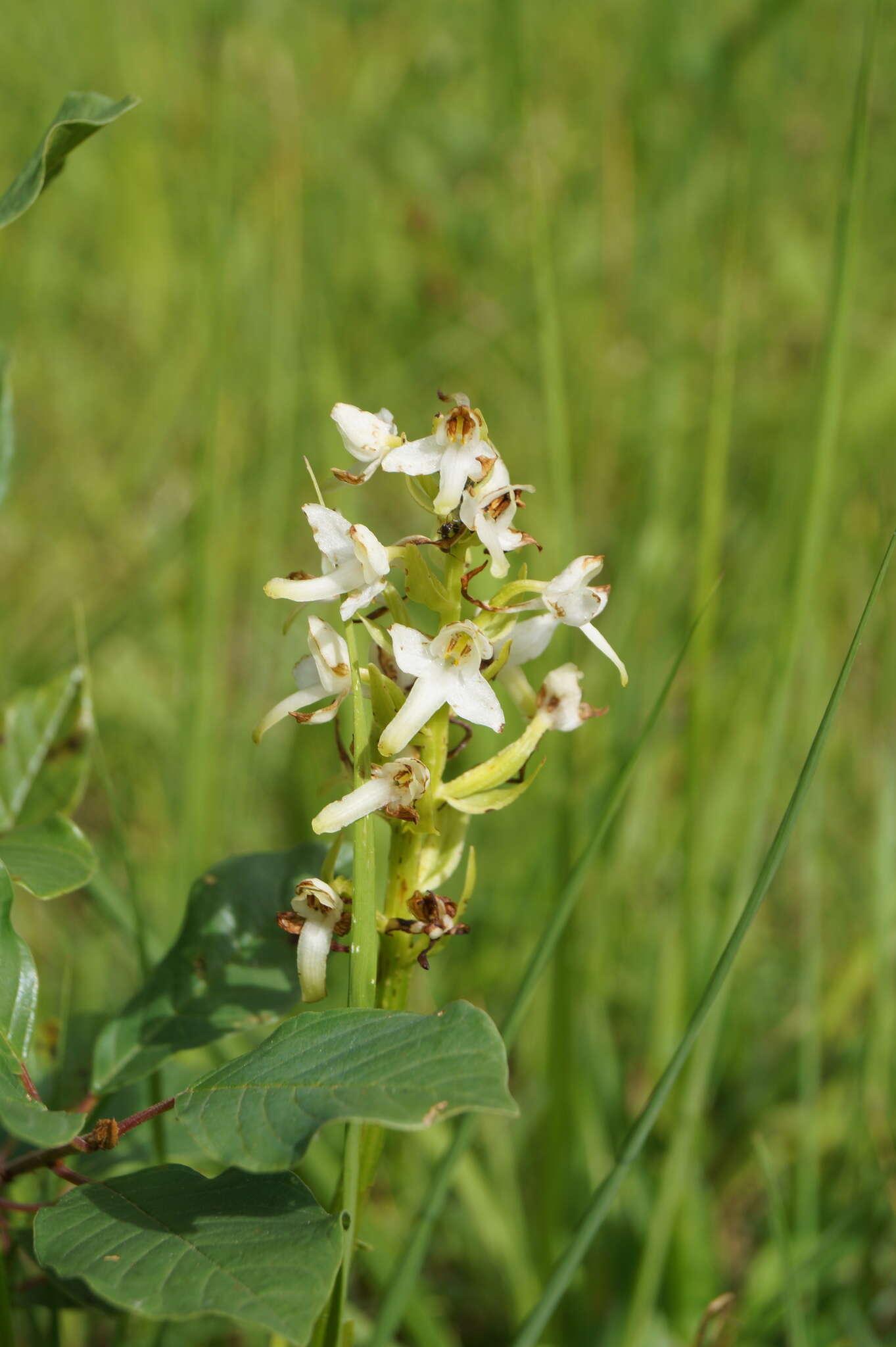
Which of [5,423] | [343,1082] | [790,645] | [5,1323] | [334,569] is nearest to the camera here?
[343,1082]

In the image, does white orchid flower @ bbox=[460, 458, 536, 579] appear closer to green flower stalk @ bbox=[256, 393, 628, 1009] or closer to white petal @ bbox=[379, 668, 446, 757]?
green flower stalk @ bbox=[256, 393, 628, 1009]

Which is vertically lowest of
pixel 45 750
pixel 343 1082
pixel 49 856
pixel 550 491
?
pixel 343 1082

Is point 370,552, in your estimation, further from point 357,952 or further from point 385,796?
point 357,952

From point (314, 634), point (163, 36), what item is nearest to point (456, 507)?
point (314, 634)

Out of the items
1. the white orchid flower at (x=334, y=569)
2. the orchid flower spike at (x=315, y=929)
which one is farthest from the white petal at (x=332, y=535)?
the orchid flower spike at (x=315, y=929)

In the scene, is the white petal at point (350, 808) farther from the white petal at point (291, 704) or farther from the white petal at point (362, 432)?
the white petal at point (362, 432)

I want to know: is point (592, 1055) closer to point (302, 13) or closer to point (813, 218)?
point (813, 218)

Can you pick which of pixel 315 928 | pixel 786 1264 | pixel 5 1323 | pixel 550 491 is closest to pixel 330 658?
pixel 315 928
